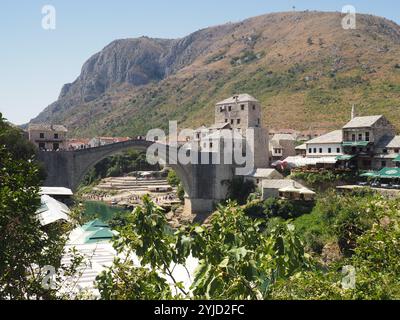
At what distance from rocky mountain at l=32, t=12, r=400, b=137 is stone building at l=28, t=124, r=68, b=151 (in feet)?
145

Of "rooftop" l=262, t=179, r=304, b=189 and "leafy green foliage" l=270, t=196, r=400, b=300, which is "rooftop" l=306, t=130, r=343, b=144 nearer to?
"rooftop" l=262, t=179, r=304, b=189

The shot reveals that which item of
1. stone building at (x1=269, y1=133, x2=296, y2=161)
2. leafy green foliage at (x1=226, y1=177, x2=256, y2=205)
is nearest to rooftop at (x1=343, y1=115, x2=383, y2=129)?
stone building at (x1=269, y1=133, x2=296, y2=161)

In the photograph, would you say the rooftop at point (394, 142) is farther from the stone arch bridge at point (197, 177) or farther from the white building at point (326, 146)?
the stone arch bridge at point (197, 177)

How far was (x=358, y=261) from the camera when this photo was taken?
942cm

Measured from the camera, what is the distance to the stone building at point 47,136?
1781 inches

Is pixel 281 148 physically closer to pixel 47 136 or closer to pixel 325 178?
pixel 325 178

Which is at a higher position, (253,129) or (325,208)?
(253,129)

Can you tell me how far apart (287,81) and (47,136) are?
67.2 metres

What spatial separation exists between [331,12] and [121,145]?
5242 inches

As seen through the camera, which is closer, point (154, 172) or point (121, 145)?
point (121, 145)

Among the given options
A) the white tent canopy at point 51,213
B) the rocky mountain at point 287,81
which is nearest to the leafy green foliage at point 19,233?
the white tent canopy at point 51,213

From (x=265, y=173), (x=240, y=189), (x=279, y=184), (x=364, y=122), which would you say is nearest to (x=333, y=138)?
(x=364, y=122)

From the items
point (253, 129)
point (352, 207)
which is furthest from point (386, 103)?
point (352, 207)

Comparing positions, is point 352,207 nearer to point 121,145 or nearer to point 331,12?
point 121,145
